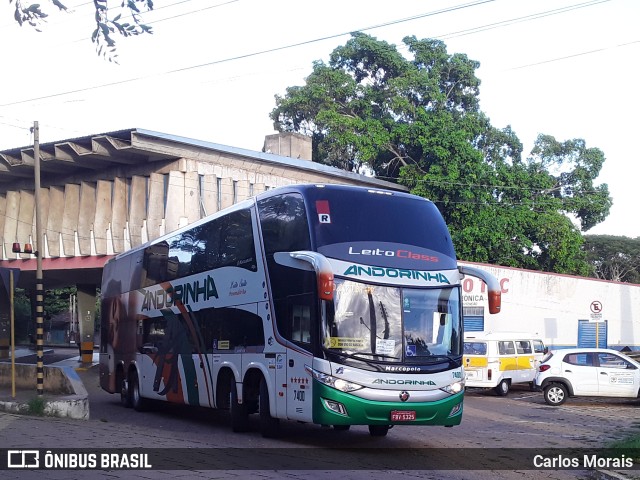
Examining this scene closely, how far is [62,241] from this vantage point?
39.0m

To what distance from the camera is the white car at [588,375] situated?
2383cm

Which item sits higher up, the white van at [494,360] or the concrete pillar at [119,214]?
the concrete pillar at [119,214]

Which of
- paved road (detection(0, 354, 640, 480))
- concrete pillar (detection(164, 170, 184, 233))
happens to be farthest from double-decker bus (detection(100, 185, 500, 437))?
concrete pillar (detection(164, 170, 184, 233))

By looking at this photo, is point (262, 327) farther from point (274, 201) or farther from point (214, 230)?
point (214, 230)

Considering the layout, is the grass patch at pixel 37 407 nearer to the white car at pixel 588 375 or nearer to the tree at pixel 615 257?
the white car at pixel 588 375

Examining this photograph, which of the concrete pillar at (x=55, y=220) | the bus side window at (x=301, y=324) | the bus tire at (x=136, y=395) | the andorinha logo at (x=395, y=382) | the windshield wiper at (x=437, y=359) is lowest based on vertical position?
the bus tire at (x=136, y=395)

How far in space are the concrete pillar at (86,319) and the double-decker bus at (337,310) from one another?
2706cm

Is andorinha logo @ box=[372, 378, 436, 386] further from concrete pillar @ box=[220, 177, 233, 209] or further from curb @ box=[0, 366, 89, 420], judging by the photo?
concrete pillar @ box=[220, 177, 233, 209]

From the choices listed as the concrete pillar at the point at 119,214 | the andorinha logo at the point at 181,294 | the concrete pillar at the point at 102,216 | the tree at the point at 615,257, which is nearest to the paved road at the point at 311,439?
the andorinha logo at the point at 181,294

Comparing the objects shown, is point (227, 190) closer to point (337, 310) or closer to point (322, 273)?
point (337, 310)

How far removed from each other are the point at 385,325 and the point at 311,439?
3.30 metres

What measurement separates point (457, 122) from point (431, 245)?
124 ft

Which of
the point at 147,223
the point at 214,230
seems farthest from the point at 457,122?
the point at 214,230

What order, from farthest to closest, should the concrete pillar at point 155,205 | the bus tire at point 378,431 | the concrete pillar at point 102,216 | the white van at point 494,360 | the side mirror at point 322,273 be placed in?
the concrete pillar at point 102,216 → the concrete pillar at point 155,205 → the white van at point 494,360 → the bus tire at point 378,431 → the side mirror at point 322,273
